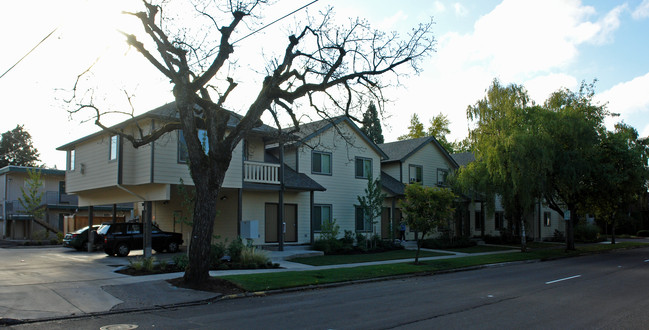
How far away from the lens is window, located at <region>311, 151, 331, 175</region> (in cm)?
2889

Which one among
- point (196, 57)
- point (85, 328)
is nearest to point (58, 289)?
point (85, 328)

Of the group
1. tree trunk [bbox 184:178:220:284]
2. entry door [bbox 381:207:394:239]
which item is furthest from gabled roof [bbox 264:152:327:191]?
tree trunk [bbox 184:178:220:284]

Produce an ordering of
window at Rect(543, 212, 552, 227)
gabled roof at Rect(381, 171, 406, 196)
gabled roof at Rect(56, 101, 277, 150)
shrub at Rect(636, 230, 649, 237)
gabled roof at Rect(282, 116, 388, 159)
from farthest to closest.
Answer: shrub at Rect(636, 230, 649, 237)
window at Rect(543, 212, 552, 227)
gabled roof at Rect(381, 171, 406, 196)
gabled roof at Rect(282, 116, 388, 159)
gabled roof at Rect(56, 101, 277, 150)

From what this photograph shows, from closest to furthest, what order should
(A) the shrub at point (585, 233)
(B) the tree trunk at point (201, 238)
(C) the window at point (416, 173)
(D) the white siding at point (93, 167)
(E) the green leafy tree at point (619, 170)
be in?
(B) the tree trunk at point (201, 238), (D) the white siding at point (93, 167), (E) the green leafy tree at point (619, 170), (C) the window at point (416, 173), (A) the shrub at point (585, 233)

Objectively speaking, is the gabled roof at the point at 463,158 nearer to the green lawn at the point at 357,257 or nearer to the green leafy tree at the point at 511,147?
the green leafy tree at the point at 511,147

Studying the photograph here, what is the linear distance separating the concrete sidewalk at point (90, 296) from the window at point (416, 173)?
2232 cm

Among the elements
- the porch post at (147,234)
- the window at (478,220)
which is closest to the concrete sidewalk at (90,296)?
the porch post at (147,234)

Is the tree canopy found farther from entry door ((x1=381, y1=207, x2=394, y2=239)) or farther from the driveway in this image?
the driveway

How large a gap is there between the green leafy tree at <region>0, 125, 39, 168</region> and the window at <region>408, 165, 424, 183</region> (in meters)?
64.8

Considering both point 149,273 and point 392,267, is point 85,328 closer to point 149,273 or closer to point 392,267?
point 149,273

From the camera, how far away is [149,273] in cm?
1616

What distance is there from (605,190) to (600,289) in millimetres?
17404

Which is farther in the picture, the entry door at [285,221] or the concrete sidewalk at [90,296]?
the entry door at [285,221]

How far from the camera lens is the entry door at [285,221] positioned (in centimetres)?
2602
